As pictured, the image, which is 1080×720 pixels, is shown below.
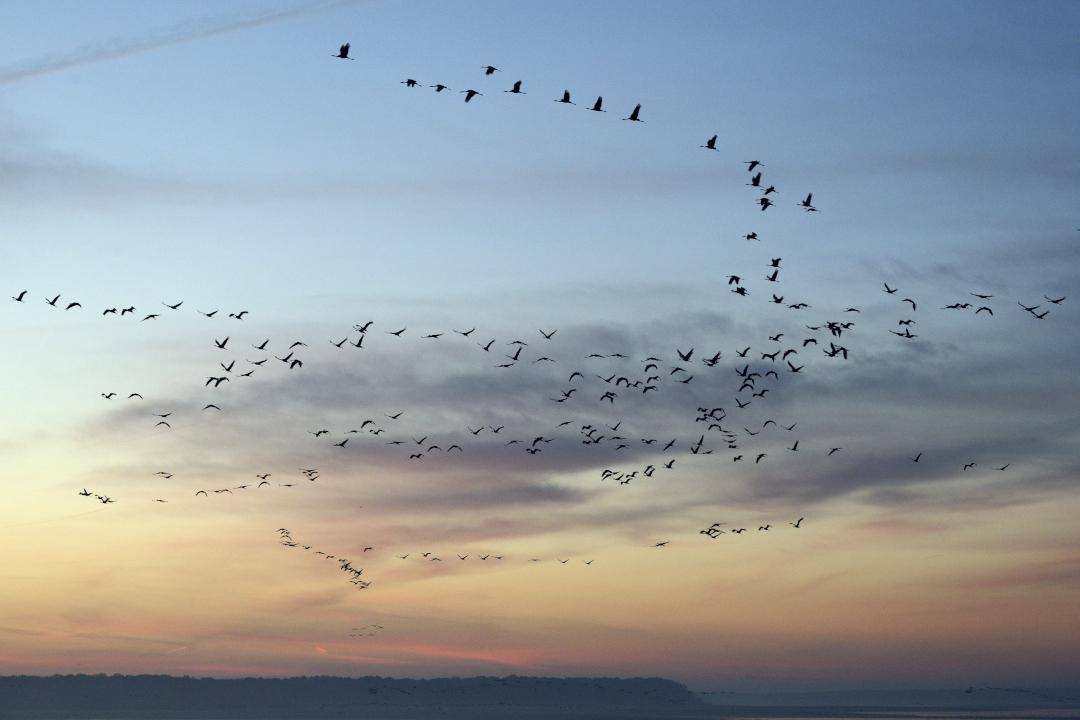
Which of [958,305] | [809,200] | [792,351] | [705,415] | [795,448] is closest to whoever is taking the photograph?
[809,200]

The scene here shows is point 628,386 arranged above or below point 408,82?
below

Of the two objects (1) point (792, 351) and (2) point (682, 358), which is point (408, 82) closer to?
(2) point (682, 358)

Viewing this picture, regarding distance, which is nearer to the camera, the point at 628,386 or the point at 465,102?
the point at 465,102

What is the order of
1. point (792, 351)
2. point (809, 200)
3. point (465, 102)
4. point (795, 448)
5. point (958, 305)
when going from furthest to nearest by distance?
point (795, 448) < point (792, 351) < point (958, 305) < point (809, 200) < point (465, 102)

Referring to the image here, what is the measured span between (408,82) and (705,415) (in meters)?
38.8

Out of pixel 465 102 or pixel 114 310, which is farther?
pixel 114 310

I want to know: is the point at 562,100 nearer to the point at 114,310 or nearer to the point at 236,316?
the point at 236,316

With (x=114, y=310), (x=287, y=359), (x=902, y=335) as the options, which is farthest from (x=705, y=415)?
(x=114, y=310)

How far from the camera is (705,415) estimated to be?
254 feet

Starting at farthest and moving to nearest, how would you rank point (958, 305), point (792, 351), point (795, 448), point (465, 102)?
point (795, 448) < point (792, 351) < point (958, 305) < point (465, 102)

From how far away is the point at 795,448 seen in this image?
83125mm

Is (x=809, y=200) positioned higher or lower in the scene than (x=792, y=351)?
higher

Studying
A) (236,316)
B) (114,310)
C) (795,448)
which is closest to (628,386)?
(795,448)

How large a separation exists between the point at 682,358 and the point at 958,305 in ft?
61.8
